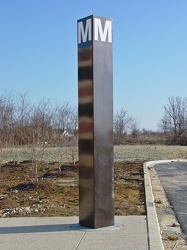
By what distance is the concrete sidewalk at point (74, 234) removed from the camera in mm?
5699

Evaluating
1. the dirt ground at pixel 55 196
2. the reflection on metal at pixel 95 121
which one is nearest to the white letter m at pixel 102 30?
the reflection on metal at pixel 95 121

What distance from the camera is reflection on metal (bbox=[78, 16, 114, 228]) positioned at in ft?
21.9

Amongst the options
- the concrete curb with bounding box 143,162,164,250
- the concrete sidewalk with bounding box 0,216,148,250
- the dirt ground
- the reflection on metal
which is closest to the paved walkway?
the concrete curb with bounding box 143,162,164,250

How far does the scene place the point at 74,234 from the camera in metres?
6.30

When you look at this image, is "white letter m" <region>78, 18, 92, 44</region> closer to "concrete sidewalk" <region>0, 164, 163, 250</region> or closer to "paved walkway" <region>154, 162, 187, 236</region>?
"concrete sidewalk" <region>0, 164, 163, 250</region>

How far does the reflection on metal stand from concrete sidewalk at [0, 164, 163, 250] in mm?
325

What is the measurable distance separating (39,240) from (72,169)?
1187 centimetres

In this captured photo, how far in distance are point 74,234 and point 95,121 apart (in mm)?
1728

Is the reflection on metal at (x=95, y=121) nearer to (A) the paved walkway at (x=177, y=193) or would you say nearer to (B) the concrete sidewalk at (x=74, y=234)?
(B) the concrete sidewalk at (x=74, y=234)

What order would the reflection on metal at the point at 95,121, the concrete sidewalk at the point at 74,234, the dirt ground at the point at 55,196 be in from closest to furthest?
the concrete sidewalk at the point at 74,234 → the reflection on metal at the point at 95,121 → the dirt ground at the point at 55,196

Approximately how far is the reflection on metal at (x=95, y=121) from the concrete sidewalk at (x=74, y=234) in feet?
1.07

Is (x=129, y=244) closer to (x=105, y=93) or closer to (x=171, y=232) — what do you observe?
(x=171, y=232)

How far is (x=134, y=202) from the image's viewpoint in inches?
370

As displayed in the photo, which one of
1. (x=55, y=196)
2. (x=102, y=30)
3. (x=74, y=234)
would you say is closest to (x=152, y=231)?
(x=74, y=234)
